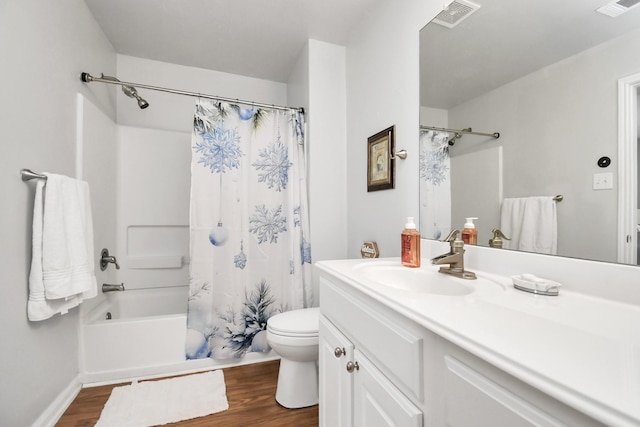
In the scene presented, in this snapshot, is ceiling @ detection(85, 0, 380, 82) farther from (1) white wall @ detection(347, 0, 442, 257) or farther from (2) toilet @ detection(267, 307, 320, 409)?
(2) toilet @ detection(267, 307, 320, 409)

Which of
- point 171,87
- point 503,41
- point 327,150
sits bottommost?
point 327,150

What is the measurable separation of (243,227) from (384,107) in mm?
1200

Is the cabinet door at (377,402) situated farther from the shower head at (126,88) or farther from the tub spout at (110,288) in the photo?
the shower head at (126,88)

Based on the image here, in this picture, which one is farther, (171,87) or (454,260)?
(171,87)

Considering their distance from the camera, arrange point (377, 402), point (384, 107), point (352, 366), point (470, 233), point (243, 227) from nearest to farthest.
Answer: point (377, 402), point (352, 366), point (470, 233), point (384, 107), point (243, 227)

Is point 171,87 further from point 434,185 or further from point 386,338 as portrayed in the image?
point 386,338

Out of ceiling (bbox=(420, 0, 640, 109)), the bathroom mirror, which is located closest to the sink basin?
the bathroom mirror

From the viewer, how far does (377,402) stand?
0.75m

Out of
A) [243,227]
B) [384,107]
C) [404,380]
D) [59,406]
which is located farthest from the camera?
[243,227]

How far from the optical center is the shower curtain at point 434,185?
1250 millimetres

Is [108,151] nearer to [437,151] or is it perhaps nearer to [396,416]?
[437,151]

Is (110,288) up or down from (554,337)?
down

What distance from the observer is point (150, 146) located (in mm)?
2402

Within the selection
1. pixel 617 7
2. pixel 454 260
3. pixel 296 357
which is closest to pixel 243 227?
pixel 296 357
